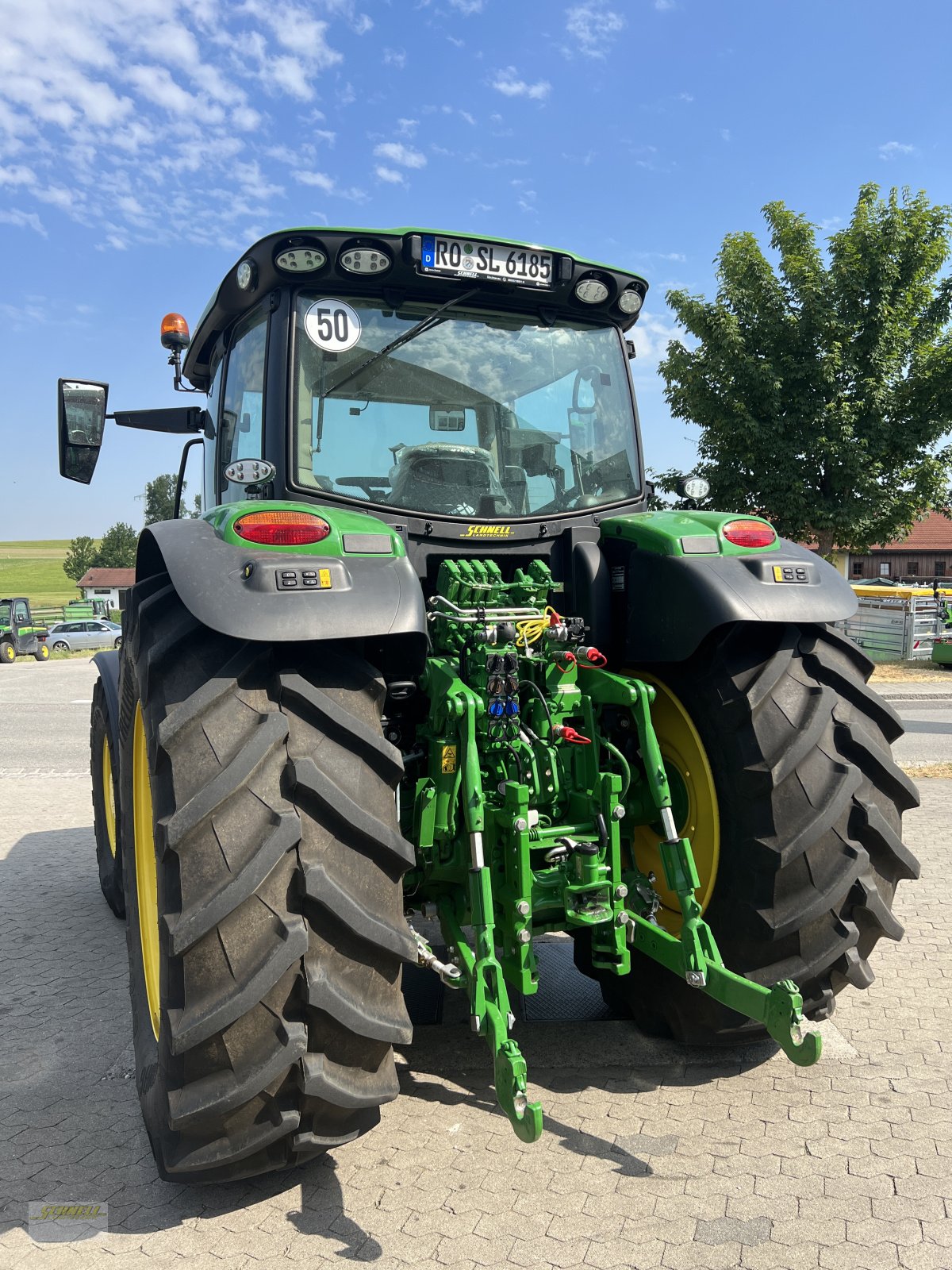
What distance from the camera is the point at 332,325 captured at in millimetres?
3346

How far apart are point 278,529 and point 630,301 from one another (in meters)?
1.95

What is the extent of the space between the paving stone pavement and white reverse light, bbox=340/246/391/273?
8.93ft

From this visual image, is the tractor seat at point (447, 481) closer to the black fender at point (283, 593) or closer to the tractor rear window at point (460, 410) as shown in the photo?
the tractor rear window at point (460, 410)

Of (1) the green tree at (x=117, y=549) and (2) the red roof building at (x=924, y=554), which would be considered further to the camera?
(1) the green tree at (x=117, y=549)

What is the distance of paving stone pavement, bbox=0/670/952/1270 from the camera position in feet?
7.38

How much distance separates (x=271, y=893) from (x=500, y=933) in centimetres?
90

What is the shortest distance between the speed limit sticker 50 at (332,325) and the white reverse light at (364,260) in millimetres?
140

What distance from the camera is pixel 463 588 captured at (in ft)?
10.5

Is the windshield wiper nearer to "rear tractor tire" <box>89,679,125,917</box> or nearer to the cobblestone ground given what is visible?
"rear tractor tire" <box>89,679,125,917</box>

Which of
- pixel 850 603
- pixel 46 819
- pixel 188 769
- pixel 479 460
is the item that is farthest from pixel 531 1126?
pixel 46 819

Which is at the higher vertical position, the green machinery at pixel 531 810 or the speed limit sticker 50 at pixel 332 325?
the speed limit sticker 50 at pixel 332 325

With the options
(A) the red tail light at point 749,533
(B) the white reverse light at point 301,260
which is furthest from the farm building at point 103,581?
(A) the red tail light at point 749,533

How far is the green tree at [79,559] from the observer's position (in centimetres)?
8906

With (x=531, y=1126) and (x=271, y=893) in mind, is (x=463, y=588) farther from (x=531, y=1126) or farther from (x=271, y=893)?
(x=531, y=1126)
